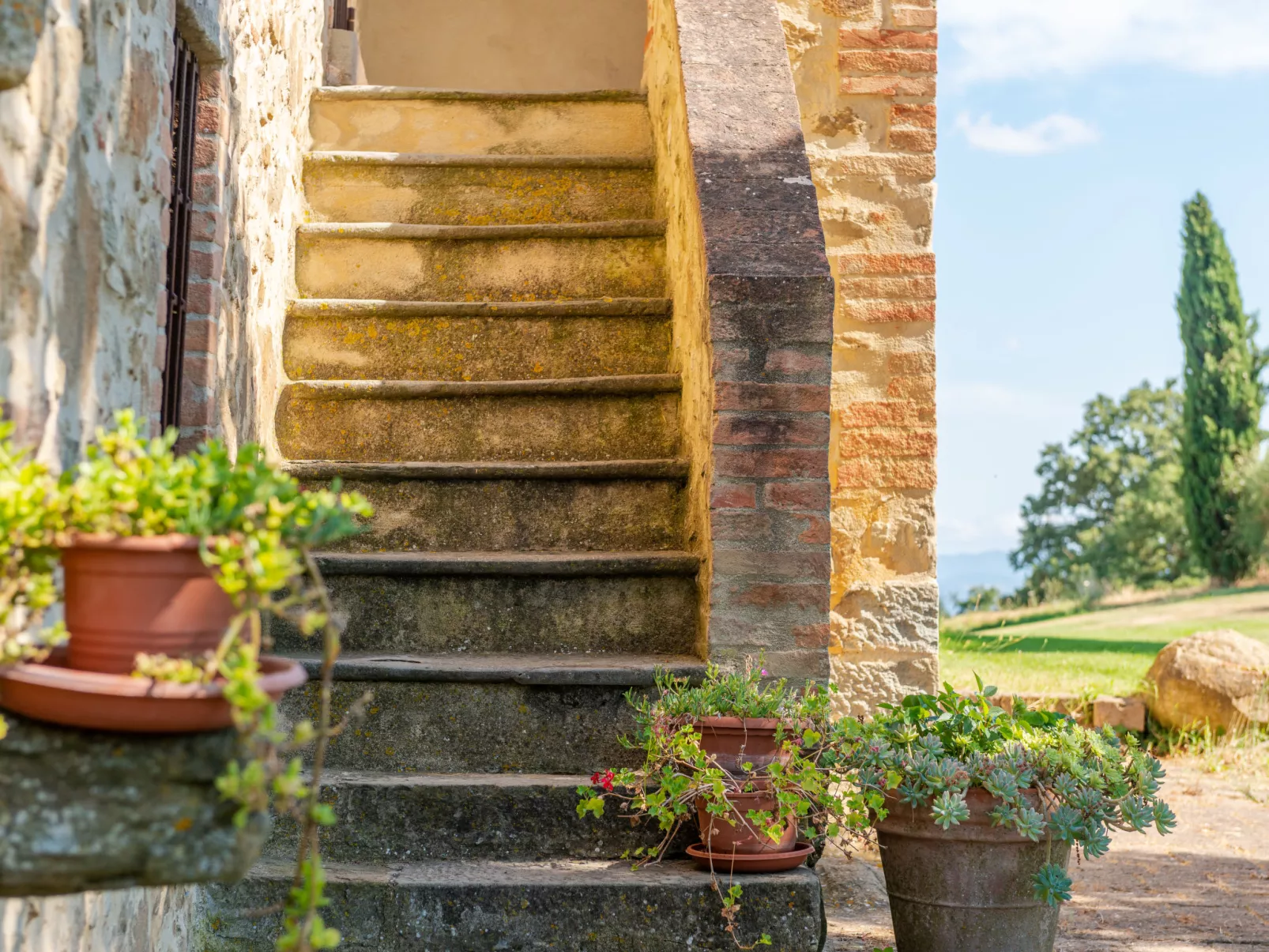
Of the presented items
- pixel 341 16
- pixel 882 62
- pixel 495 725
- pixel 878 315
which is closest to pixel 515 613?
pixel 495 725

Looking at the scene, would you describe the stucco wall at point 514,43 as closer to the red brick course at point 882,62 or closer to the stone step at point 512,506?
the red brick course at point 882,62

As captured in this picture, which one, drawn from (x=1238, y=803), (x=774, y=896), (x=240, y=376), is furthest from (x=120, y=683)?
(x=1238, y=803)

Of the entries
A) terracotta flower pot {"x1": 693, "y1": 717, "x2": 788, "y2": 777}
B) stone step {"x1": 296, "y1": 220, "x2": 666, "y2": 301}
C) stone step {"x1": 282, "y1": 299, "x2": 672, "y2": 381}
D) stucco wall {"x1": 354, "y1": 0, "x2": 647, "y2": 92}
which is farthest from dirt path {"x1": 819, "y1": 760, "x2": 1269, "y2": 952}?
stucco wall {"x1": 354, "y1": 0, "x2": 647, "y2": 92}

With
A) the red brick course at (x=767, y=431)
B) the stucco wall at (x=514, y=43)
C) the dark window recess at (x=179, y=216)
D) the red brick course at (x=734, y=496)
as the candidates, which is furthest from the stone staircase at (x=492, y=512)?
the stucco wall at (x=514, y=43)

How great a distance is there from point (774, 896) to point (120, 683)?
5.71 ft

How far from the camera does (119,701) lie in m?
1.18

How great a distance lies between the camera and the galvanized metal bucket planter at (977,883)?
2.68 metres

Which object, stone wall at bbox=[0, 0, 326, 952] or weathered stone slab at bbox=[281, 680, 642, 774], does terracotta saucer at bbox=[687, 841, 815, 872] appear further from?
stone wall at bbox=[0, 0, 326, 952]

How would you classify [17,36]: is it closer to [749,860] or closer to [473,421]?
[749,860]

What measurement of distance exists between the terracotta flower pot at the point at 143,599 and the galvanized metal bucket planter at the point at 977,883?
192 cm

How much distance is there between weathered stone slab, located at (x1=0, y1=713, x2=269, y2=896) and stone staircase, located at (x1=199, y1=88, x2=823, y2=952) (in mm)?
1405

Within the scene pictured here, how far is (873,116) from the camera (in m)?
4.24

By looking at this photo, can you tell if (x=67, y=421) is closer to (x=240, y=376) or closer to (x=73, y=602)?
(x=73, y=602)

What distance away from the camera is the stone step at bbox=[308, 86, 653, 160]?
4.61 meters
